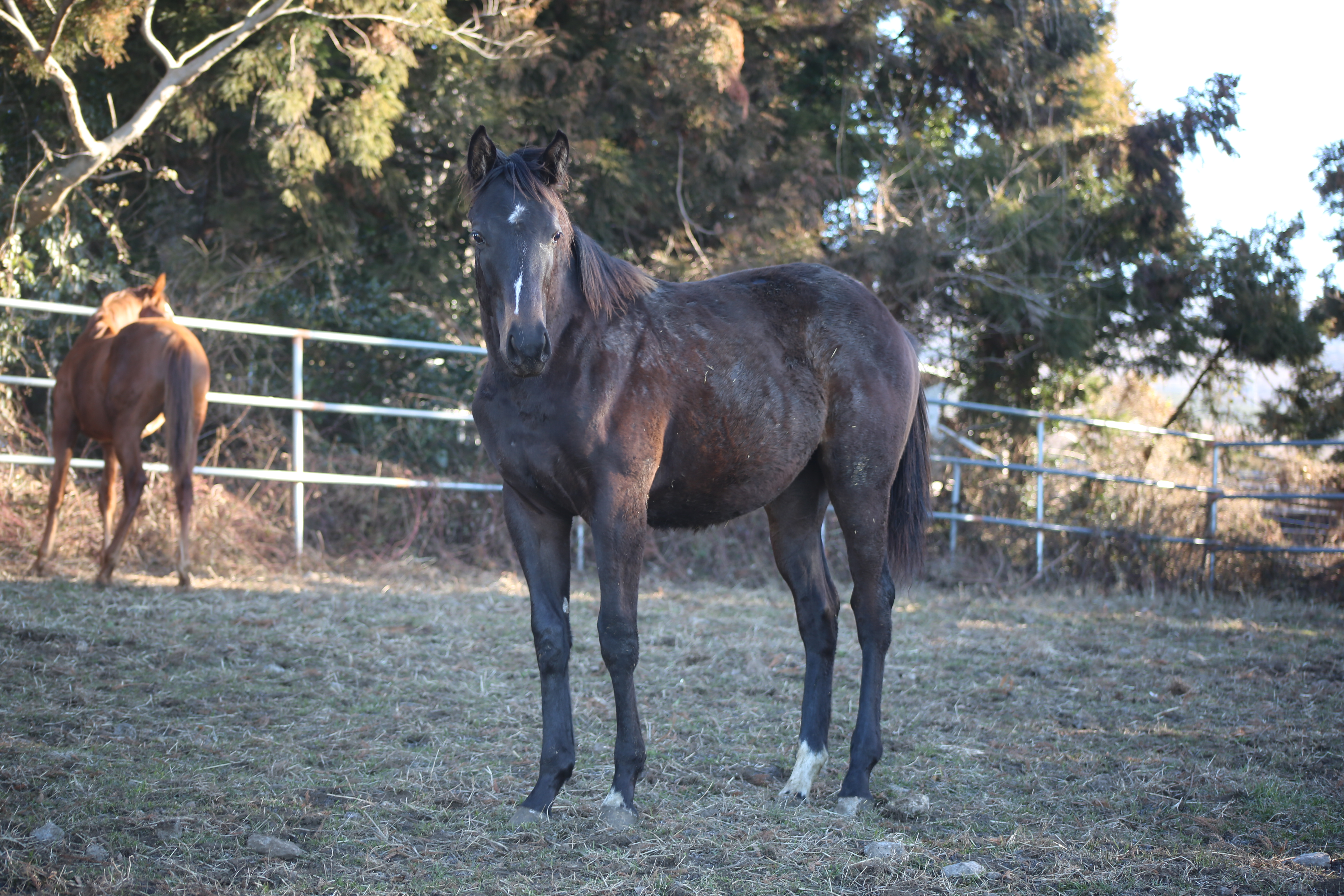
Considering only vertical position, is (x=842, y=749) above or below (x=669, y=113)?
below

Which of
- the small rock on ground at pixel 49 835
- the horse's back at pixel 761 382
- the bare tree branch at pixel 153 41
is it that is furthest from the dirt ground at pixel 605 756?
the bare tree branch at pixel 153 41

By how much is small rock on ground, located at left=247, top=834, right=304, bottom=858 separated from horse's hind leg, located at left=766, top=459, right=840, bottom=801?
1558 millimetres

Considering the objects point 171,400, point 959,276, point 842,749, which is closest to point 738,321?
point 842,749

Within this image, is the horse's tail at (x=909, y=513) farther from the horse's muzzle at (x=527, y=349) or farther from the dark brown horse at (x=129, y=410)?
the dark brown horse at (x=129, y=410)

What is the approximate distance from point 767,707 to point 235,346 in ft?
20.8

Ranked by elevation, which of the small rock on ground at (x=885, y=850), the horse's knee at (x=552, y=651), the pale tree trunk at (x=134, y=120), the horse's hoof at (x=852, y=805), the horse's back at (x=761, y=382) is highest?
the pale tree trunk at (x=134, y=120)

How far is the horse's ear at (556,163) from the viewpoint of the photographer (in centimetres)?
289

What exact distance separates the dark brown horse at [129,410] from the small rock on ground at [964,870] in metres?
4.98

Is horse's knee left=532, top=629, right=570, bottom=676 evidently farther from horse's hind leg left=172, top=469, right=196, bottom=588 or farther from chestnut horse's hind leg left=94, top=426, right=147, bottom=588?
chestnut horse's hind leg left=94, top=426, right=147, bottom=588

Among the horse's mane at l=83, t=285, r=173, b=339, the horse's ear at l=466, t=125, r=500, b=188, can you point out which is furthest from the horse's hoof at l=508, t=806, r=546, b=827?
the horse's mane at l=83, t=285, r=173, b=339

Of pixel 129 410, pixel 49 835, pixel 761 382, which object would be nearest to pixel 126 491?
pixel 129 410

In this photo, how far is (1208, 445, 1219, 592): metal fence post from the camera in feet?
29.4

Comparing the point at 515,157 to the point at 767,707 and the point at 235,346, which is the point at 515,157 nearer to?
the point at 767,707

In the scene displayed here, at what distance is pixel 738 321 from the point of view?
3.34 meters
